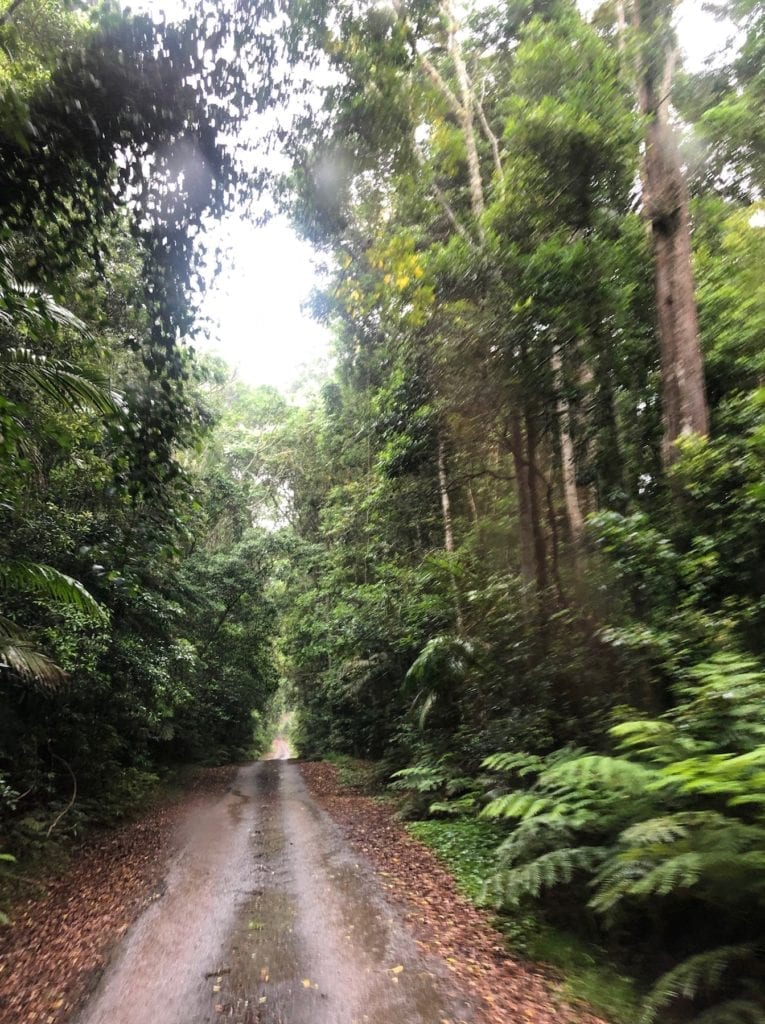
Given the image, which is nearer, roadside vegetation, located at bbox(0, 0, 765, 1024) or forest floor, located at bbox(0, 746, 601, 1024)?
forest floor, located at bbox(0, 746, 601, 1024)

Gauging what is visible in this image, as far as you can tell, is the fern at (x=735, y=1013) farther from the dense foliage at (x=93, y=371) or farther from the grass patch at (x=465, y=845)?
the dense foliage at (x=93, y=371)

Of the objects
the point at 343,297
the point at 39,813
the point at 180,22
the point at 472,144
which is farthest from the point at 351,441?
the point at 180,22

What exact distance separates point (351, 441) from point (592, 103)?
1139cm

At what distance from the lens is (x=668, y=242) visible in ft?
24.3

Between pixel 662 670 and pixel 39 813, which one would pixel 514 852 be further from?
pixel 39 813

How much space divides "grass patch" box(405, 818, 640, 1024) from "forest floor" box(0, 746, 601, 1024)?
138 millimetres

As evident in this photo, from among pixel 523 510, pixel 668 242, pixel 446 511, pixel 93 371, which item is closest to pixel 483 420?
pixel 523 510

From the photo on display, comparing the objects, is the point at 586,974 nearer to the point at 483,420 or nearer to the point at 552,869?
the point at 552,869

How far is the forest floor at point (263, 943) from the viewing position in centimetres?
386

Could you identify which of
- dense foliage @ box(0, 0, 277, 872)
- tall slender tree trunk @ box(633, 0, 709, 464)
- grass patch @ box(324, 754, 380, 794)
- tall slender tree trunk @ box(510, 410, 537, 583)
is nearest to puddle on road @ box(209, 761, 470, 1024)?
dense foliage @ box(0, 0, 277, 872)

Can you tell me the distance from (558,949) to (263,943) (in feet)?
7.84

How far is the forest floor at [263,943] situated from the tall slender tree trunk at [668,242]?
560 cm

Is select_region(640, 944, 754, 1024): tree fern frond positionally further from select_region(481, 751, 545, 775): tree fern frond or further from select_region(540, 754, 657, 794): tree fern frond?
select_region(481, 751, 545, 775): tree fern frond

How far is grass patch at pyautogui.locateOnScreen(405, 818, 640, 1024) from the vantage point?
3.65 metres
